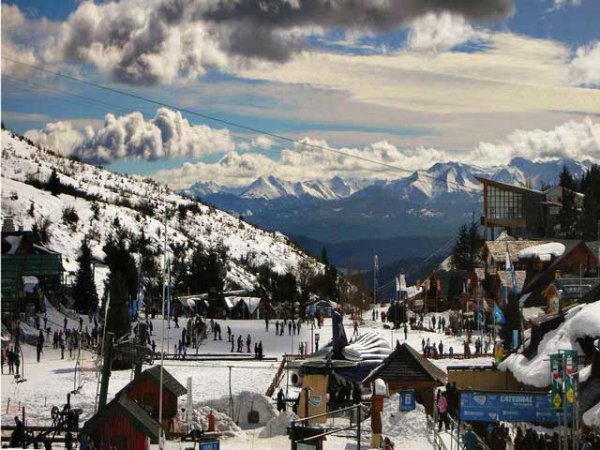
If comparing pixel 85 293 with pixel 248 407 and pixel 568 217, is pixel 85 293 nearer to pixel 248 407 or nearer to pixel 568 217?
pixel 248 407

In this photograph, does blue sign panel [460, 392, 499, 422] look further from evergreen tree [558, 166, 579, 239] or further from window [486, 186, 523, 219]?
window [486, 186, 523, 219]

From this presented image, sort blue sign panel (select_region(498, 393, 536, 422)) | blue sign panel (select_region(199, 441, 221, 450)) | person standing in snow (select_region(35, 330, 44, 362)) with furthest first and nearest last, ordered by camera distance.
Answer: person standing in snow (select_region(35, 330, 44, 362)), blue sign panel (select_region(498, 393, 536, 422)), blue sign panel (select_region(199, 441, 221, 450))

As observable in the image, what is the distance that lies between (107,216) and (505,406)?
10729 cm

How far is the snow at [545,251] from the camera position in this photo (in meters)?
62.3

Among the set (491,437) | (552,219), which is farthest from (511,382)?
(552,219)

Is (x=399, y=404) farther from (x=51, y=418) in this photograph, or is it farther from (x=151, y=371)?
(x=51, y=418)

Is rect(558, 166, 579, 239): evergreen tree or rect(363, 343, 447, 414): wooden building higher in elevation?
rect(558, 166, 579, 239): evergreen tree

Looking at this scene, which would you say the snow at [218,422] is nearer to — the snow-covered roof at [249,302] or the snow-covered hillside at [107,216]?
the snow-covered roof at [249,302]

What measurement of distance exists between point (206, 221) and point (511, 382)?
135267 mm

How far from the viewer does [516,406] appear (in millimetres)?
23062

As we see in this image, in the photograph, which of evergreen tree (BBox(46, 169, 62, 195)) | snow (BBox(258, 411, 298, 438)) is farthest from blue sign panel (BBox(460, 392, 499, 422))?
evergreen tree (BBox(46, 169, 62, 195))

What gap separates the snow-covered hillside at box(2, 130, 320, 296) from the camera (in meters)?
108

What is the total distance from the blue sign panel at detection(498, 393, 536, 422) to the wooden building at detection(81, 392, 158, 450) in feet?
26.6

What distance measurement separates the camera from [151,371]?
→ 1126 inches
